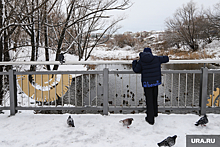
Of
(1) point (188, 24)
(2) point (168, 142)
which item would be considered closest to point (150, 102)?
(2) point (168, 142)

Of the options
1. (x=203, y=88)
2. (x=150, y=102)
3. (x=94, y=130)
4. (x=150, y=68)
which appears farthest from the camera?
(x=203, y=88)

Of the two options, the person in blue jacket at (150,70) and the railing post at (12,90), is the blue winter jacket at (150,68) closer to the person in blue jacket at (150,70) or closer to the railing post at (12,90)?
the person in blue jacket at (150,70)

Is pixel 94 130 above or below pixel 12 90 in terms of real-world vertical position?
below

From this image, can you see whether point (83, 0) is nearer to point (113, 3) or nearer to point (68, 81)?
point (113, 3)

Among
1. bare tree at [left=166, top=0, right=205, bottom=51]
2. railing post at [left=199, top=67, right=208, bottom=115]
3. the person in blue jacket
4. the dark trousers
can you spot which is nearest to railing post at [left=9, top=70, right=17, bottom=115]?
the person in blue jacket

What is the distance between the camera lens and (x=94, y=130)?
3393mm

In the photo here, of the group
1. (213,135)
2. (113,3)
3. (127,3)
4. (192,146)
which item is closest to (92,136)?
(192,146)

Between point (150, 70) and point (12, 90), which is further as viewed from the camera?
point (12, 90)

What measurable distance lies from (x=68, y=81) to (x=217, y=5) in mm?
34994

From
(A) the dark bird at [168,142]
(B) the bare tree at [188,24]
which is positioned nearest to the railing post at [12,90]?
(A) the dark bird at [168,142]

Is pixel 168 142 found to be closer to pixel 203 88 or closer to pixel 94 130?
pixel 94 130

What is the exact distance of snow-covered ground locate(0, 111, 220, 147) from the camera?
9.71ft

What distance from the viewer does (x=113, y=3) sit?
10.6 m

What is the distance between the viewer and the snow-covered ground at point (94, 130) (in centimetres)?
296
